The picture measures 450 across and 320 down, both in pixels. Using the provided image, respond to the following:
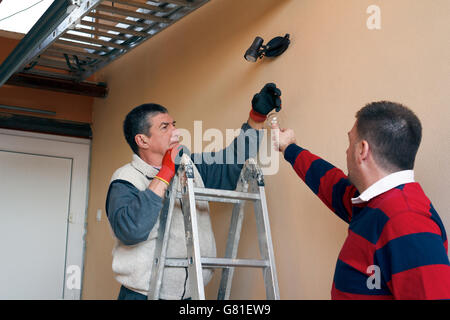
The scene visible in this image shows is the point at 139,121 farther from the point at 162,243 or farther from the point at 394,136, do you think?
the point at 394,136

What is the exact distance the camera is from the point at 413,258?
122 centimetres

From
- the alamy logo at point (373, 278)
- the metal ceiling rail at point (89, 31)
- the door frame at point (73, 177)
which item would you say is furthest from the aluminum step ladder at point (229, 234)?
the door frame at point (73, 177)

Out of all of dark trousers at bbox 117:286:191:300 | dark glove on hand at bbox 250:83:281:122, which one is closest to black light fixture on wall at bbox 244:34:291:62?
dark glove on hand at bbox 250:83:281:122

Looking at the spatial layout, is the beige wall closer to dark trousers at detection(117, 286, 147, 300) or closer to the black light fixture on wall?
the black light fixture on wall

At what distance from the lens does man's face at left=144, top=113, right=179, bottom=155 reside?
253 centimetres

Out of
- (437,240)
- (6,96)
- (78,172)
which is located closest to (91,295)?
(78,172)

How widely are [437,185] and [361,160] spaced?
12.4 inches

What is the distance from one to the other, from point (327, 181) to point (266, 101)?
58 centimetres

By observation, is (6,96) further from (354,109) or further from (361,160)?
(361,160)

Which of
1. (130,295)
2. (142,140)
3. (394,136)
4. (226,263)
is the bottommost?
(130,295)

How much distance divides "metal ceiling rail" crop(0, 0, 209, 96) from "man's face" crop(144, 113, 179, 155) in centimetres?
62

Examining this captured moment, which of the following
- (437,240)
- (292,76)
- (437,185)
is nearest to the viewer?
(437,240)

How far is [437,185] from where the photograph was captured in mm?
1593

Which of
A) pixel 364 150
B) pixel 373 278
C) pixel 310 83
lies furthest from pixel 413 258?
pixel 310 83
